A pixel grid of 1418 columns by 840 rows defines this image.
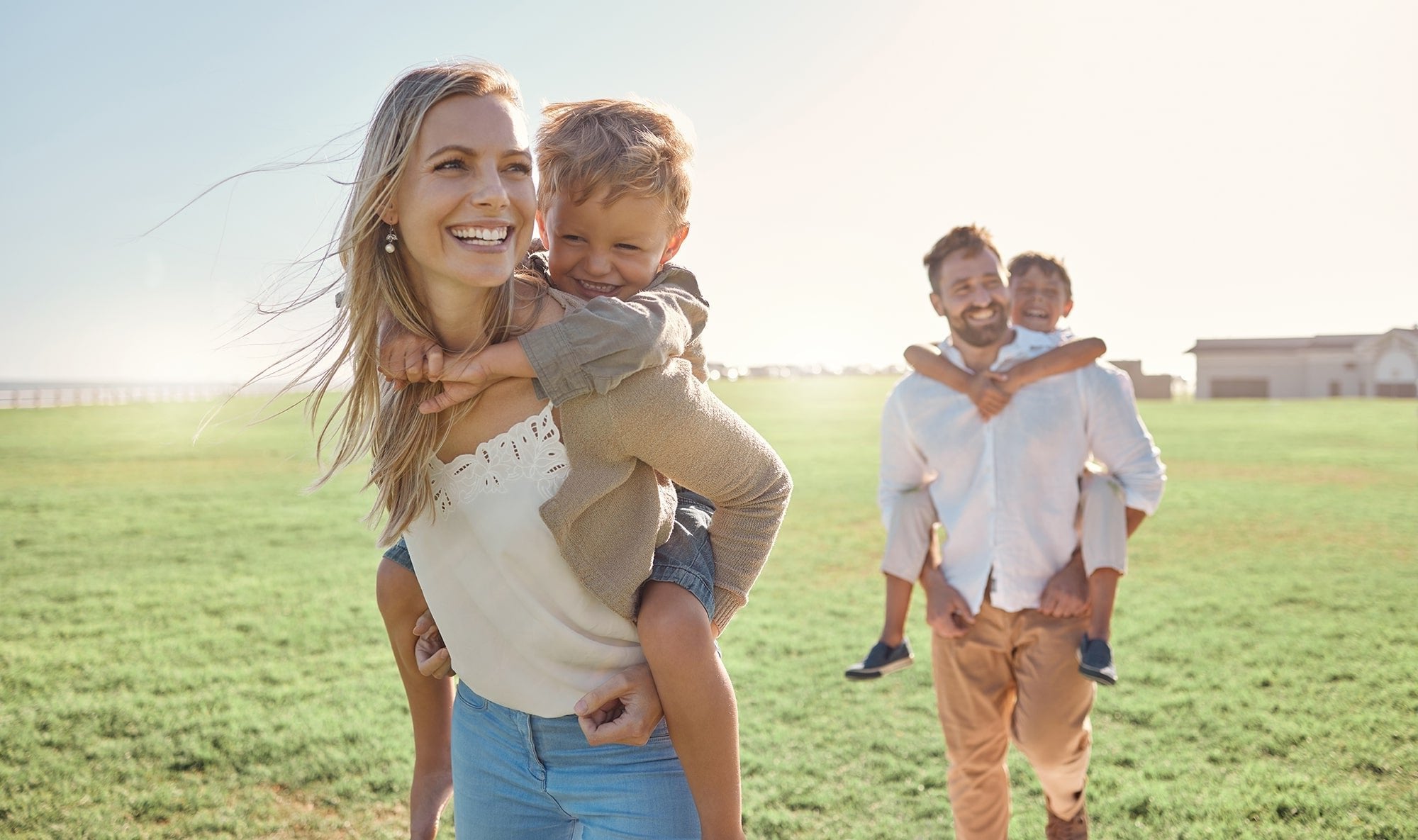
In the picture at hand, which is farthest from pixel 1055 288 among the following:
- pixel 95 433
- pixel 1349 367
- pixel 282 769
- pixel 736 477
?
pixel 1349 367

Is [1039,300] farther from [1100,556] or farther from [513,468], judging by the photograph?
[513,468]

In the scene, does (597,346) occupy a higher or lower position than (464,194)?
lower

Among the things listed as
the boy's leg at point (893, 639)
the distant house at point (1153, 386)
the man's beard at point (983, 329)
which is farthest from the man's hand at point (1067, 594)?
the distant house at point (1153, 386)

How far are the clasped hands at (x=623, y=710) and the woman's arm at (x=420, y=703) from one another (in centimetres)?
56

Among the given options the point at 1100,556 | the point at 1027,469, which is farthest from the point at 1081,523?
the point at 1027,469

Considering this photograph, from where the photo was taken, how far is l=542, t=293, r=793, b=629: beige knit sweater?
159 cm

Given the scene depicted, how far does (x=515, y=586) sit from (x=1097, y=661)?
266cm

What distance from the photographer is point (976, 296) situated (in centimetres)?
418

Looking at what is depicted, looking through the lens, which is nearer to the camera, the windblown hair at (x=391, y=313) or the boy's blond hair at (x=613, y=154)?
the windblown hair at (x=391, y=313)

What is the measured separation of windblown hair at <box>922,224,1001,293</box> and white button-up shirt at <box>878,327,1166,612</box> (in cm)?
44

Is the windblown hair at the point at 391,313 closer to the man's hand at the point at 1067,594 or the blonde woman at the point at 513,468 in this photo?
the blonde woman at the point at 513,468

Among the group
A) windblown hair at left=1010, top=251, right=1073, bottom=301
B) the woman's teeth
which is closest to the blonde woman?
the woman's teeth

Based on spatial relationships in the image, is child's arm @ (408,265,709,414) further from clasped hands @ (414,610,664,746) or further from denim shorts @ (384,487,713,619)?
clasped hands @ (414,610,664,746)

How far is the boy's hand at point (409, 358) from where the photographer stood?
1.63m
